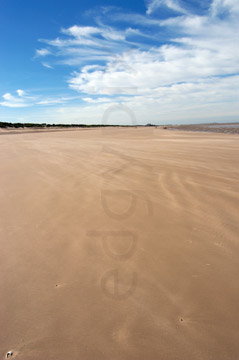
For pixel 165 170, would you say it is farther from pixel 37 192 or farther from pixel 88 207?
pixel 37 192

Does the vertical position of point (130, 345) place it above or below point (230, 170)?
below

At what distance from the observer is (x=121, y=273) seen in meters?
1.76

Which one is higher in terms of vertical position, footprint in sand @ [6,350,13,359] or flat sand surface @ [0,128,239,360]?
flat sand surface @ [0,128,239,360]

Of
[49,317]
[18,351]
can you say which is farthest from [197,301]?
[18,351]

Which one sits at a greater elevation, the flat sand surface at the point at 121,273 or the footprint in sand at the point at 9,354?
the flat sand surface at the point at 121,273

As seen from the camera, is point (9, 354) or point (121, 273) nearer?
point (9, 354)

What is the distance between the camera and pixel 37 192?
357 centimetres

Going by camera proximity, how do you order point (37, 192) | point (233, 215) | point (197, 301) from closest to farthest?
1. point (197, 301)
2. point (233, 215)
3. point (37, 192)

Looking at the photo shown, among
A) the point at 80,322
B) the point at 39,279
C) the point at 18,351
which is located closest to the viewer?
the point at 18,351

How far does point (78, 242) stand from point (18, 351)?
106 cm

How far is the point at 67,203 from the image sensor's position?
10.2ft

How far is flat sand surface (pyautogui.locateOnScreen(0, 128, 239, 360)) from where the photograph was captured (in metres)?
1.25

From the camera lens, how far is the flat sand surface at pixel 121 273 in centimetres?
125

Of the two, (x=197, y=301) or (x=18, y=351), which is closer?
(x=18, y=351)
